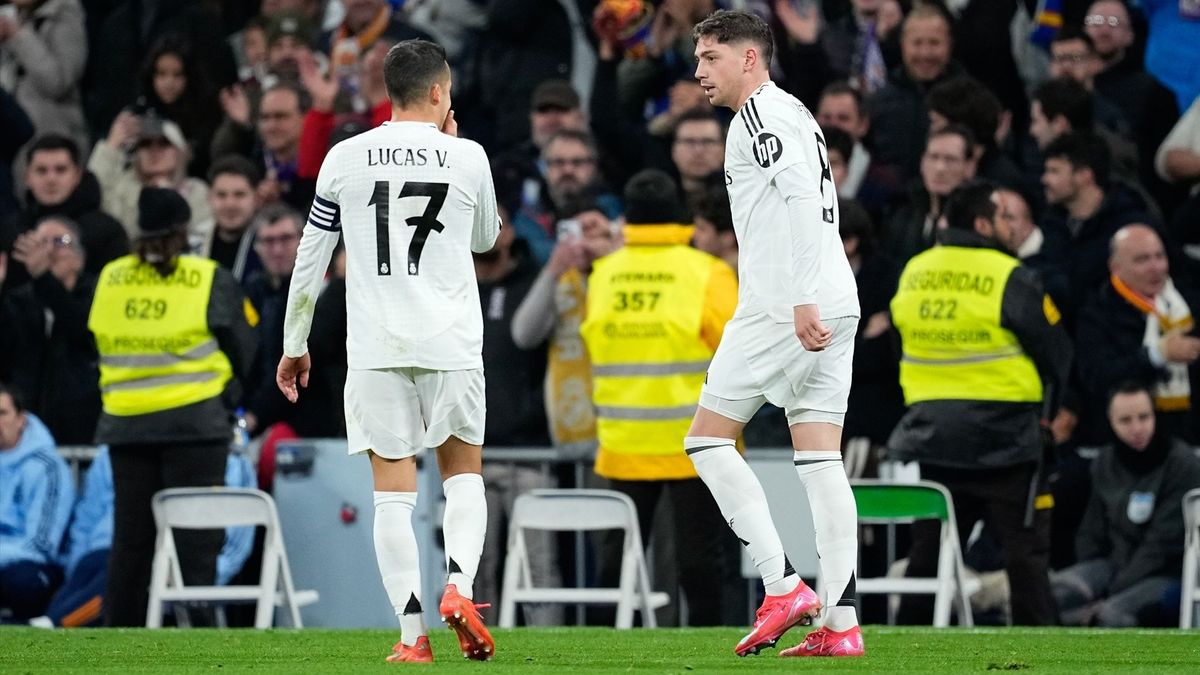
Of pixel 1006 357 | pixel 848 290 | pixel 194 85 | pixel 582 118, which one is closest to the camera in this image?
pixel 848 290

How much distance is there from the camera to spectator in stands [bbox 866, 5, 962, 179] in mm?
13734

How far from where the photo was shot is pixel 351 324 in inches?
303

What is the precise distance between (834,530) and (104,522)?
580 cm

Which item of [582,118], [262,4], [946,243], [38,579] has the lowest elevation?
[38,579]

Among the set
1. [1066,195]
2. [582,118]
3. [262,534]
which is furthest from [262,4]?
[1066,195]

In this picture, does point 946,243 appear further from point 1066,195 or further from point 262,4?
point 262,4

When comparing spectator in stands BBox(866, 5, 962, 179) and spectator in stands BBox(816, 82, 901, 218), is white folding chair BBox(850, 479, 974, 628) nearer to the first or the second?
spectator in stands BBox(816, 82, 901, 218)

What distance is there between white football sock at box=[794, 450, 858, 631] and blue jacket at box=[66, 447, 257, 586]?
4951mm

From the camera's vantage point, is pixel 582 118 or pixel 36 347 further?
pixel 582 118

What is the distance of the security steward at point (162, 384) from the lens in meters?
11.2

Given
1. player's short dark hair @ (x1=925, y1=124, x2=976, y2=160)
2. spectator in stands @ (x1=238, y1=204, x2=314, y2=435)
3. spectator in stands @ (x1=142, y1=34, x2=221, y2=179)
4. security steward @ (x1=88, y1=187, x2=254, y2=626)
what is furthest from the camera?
spectator in stands @ (x1=142, y1=34, x2=221, y2=179)

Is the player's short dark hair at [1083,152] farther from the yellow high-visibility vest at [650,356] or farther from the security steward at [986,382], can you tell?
the yellow high-visibility vest at [650,356]

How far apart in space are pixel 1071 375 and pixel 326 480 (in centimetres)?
420

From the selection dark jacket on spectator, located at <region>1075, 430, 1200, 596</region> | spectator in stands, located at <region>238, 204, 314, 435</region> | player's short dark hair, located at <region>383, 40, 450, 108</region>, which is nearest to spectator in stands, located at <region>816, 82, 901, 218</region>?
dark jacket on spectator, located at <region>1075, 430, 1200, 596</region>
